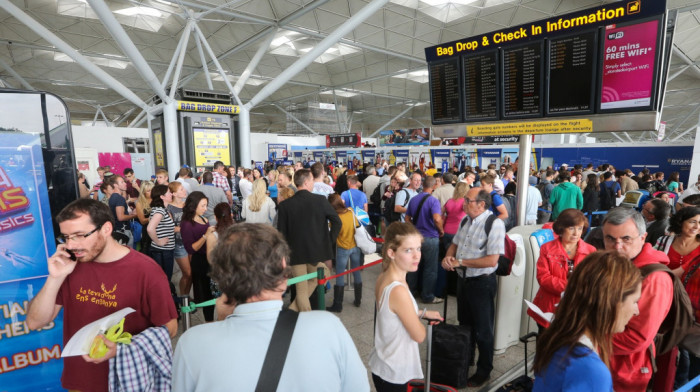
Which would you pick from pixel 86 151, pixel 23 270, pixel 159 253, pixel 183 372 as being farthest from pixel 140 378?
pixel 86 151

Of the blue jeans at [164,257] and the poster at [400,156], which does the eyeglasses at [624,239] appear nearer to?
the blue jeans at [164,257]

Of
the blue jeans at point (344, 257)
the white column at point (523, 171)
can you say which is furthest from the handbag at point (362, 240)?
the white column at point (523, 171)

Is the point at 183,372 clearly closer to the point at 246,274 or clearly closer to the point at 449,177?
the point at 246,274

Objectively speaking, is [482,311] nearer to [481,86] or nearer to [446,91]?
[481,86]

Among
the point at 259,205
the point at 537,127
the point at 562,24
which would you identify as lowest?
the point at 259,205

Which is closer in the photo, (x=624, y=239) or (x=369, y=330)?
(x=624, y=239)

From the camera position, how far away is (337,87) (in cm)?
2478

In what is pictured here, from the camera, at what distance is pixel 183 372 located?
104 centimetres

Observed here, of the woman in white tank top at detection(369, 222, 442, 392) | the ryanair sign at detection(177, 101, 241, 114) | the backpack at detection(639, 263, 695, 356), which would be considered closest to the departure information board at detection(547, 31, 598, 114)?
the backpack at detection(639, 263, 695, 356)

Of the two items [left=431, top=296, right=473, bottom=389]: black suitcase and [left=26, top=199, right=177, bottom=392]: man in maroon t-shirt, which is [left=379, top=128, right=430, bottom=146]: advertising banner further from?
[left=26, top=199, right=177, bottom=392]: man in maroon t-shirt

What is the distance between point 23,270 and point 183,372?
7.12 ft

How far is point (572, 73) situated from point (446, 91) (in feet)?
5.10

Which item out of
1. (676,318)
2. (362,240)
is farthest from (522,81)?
(676,318)

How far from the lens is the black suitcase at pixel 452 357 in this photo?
2.82 meters
